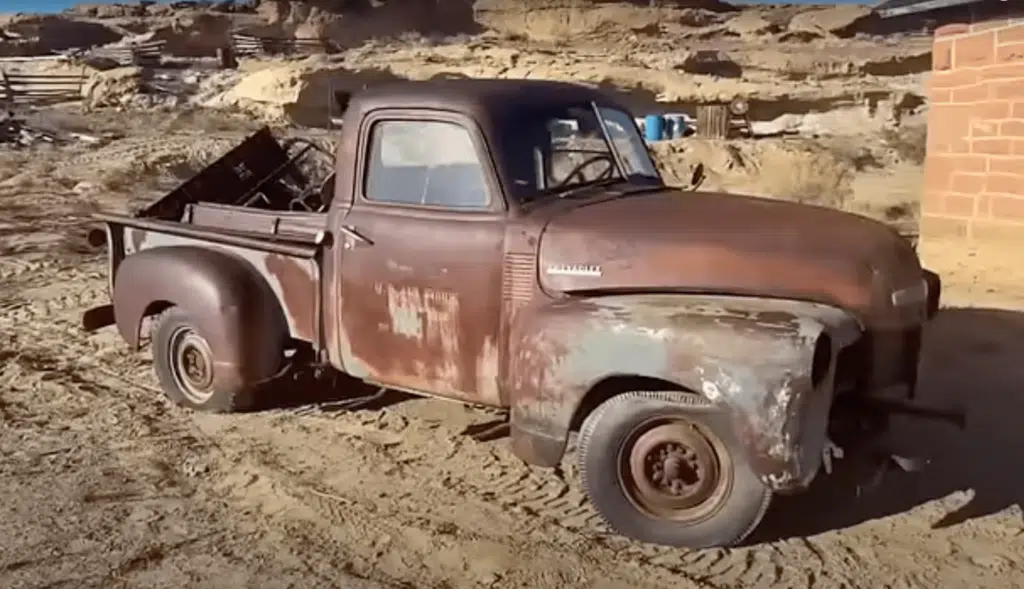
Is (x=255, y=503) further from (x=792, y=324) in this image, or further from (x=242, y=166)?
(x=242, y=166)

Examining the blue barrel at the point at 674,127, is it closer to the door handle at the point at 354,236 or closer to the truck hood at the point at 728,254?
the door handle at the point at 354,236

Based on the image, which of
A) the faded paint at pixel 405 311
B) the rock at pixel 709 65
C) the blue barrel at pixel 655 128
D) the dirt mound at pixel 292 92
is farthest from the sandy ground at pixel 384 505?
the rock at pixel 709 65

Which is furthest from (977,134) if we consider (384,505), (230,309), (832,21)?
(832,21)

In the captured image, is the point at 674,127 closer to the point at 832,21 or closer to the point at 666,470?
the point at 832,21

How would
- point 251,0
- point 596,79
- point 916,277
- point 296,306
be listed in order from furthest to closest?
point 251,0 → point 596,79 → point 296,306 → point 916,277

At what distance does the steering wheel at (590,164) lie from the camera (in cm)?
552

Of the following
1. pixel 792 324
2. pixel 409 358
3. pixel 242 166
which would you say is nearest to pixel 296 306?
pixel 409 358

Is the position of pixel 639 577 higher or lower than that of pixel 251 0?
lower

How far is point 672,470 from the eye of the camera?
4.64 meters

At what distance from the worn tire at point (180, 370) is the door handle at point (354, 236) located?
3.84ft

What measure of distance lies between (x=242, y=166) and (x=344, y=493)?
131 inches

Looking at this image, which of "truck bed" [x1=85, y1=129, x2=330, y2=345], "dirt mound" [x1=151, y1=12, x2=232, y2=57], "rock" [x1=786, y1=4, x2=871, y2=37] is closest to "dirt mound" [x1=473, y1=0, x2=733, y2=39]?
"rock" [x1=786, y1=4, x2=871, y2=37]

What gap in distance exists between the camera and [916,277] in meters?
4.96

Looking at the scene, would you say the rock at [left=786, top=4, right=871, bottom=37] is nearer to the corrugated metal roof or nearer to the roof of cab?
the corrugated metal roof
